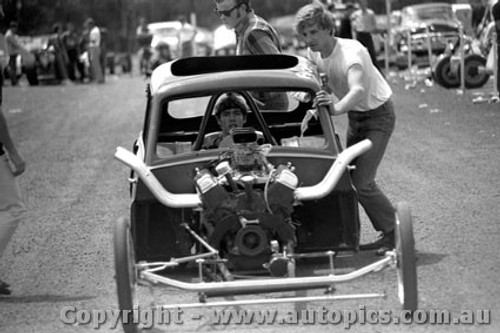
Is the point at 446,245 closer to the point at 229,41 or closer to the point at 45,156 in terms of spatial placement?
the point at 45,156

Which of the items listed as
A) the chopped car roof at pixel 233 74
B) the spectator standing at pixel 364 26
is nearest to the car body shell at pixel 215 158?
the chopped car roof at pixel 233 74

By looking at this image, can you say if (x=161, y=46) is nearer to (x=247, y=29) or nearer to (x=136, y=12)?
(x=136, y=12)

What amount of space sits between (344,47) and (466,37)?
49.9ft

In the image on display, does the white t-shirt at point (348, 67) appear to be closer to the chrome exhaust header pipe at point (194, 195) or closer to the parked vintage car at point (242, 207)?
the parked vintage car at point (242, 207)

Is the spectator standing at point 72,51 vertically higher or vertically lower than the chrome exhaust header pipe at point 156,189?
lower

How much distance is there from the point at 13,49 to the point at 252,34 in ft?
88.8

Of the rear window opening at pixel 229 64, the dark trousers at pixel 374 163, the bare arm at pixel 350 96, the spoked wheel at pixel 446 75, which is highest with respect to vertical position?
the rear window opening at pixel 229 64

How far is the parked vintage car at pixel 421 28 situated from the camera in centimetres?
3100

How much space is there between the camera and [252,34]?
34.4 ft

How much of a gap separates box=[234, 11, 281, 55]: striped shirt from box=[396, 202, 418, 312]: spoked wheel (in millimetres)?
3313

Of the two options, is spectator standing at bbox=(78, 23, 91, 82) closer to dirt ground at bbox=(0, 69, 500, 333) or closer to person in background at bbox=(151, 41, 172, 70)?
person in background at bbox=(151, 41, 172, 70)

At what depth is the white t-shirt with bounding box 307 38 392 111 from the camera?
898cm

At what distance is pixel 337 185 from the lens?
27.1 ft

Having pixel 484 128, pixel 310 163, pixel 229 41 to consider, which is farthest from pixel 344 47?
pixel 229 41
